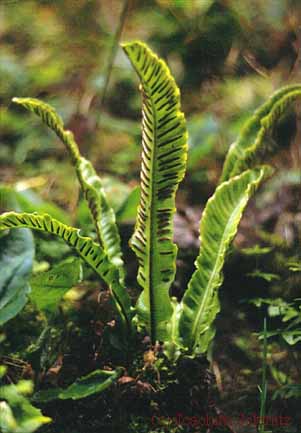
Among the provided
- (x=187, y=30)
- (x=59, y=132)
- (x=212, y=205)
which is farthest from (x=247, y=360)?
(x=187, y=30)

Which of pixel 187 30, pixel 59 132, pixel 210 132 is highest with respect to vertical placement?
pixel 187 30

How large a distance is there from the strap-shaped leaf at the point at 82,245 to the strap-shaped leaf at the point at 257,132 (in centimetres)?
40

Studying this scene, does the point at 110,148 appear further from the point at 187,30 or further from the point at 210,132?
the point at 187,30

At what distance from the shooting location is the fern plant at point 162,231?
1.14 m

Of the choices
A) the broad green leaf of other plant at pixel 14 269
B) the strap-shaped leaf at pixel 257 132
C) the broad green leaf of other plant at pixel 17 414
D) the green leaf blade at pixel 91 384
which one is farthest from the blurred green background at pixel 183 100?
the broad green leaf of other plant at pixel 17 414

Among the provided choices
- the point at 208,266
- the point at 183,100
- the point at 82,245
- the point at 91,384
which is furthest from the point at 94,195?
the point at 183,100

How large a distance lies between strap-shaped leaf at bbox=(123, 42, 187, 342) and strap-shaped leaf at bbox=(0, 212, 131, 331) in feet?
0.14

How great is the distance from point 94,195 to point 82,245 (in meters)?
0.18

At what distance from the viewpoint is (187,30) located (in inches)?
104

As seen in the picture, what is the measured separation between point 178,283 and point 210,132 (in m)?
0.67

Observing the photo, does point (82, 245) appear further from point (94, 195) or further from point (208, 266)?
point (208, 266)

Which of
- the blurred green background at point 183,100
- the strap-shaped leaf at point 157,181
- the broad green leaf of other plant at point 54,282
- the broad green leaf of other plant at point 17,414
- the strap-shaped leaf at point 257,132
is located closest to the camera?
the broad green leaf of other plant at point 17,414

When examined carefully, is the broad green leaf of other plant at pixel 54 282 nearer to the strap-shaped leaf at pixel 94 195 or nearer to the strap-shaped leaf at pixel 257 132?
the strap-shaped leaf at pixel 94 195

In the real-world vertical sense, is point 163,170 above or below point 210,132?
below
